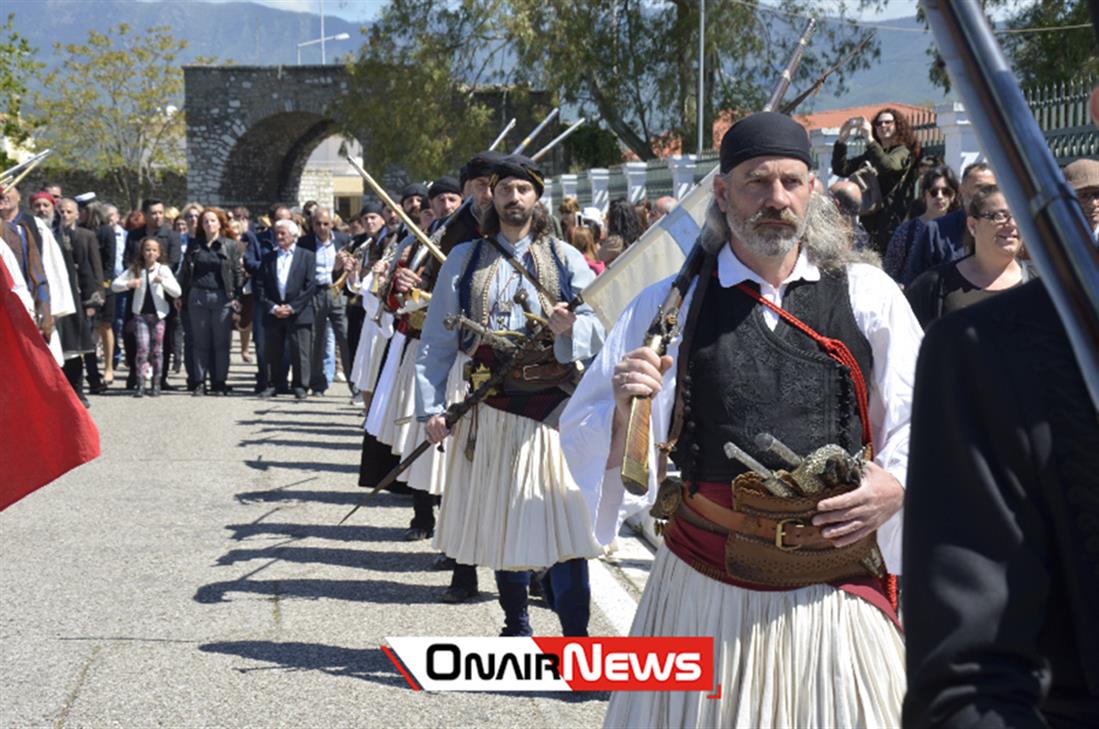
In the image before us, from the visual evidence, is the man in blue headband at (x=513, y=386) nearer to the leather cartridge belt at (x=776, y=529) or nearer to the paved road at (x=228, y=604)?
the paved road at (x=228, y=604)

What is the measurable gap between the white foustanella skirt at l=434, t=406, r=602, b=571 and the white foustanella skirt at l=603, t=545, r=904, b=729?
2.47m

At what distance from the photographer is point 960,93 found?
148 cm

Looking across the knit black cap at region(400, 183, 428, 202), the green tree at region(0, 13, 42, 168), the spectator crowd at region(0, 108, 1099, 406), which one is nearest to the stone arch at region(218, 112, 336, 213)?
the green tree at region(0, 13, 42, 168)

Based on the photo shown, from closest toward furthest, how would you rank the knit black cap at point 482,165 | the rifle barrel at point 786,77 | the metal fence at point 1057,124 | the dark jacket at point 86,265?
the rifle barrel at point 786,77, the knit black cap at point 482,165, the metal fence at point 1057,124, the dark jacket at point 86,265

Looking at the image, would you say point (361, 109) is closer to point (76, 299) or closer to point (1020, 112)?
point (76, 299)

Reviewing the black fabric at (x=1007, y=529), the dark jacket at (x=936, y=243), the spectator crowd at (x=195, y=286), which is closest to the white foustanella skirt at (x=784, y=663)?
the black fabric at (x=1007, y=529)

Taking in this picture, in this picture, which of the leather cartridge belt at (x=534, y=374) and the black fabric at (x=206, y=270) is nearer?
the leather cartridge belt at (x=534, y=374)

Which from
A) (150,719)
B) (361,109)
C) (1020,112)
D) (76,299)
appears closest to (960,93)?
(1020,112)

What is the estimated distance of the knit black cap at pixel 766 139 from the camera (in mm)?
3811

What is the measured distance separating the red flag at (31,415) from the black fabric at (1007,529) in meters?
4.13

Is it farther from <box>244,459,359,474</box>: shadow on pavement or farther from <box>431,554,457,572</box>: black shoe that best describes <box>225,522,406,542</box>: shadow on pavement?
<box>244,459,359,474</box>: shadow on pavement

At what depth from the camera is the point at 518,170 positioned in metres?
6.39

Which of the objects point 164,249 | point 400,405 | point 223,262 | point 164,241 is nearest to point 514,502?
point 400,405

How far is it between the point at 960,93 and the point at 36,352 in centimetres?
442
